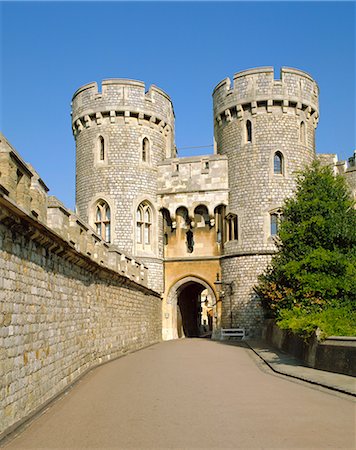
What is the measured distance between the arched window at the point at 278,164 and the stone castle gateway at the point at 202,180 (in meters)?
0.05

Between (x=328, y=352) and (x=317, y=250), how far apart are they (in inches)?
171

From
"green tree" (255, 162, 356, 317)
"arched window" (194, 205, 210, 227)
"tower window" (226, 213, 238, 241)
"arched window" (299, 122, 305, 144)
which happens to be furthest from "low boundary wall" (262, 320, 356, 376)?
"arched window" (299, 122, 305, 144)

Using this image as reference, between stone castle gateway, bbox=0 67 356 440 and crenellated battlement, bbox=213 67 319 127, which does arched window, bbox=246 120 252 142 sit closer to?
stone castle gateway, bbox=0 67 356 440

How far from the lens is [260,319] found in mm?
25281

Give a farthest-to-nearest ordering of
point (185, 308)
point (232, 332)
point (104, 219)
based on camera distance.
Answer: point (185, 308), point (104, 219), point (232, 332)

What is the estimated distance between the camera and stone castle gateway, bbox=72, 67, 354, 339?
85.7ft

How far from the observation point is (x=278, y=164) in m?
26.5

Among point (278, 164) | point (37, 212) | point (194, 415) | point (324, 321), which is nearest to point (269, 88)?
point (278, 164)

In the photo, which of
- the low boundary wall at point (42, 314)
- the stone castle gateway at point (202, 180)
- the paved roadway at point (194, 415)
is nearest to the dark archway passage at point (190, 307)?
the stone castle gateway at point (202, 180)

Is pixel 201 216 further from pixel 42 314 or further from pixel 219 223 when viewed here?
pixel 42 314

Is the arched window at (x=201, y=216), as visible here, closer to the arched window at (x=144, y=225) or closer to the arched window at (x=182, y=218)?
the arched window at (x=182, y=218)

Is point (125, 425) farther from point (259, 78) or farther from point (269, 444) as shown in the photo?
point (259, 78)

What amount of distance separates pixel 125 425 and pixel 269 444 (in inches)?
75.0

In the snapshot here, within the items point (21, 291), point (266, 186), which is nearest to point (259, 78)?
point (266, 186)
